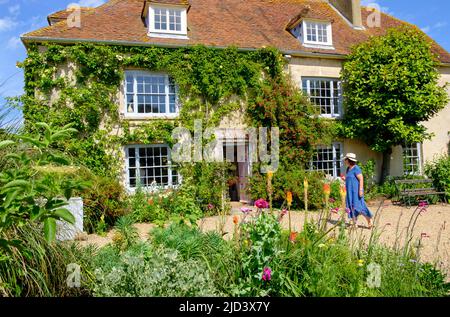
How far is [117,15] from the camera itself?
44.6 feet

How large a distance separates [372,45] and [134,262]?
45.3 ft

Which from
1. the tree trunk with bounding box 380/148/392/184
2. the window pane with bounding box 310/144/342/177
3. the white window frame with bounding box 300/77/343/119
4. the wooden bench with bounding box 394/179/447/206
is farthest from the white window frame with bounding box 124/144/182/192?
the tree trunk with bounding box 380/148/392/184

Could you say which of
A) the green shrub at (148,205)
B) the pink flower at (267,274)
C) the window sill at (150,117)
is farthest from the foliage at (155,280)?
the window sill at (150,117)

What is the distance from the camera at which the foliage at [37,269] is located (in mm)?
3170

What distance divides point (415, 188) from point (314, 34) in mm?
7513

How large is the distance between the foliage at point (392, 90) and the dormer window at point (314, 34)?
1.38 m

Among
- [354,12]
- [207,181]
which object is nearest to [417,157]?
[354,12]

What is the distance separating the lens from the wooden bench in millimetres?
12453

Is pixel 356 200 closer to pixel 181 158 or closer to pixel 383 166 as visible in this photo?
pixel 181 158

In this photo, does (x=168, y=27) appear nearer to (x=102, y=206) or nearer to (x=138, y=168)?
(x=138, y=168)

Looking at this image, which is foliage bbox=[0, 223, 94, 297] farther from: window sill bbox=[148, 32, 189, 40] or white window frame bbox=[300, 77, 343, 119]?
white window frame bbox=[300, 77, 343, 119]

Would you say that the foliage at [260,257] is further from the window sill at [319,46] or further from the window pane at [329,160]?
the window sill at [319,46]

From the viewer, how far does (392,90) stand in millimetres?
13242

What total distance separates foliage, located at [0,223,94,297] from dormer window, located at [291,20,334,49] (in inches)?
531
